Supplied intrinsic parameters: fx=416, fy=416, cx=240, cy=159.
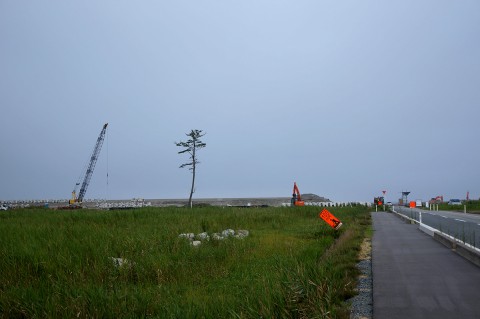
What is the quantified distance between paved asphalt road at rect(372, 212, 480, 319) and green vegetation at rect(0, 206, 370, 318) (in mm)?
654

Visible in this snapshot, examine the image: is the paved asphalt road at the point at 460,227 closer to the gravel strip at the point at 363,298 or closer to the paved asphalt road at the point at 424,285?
the paved asphalt road at the point at 424,285

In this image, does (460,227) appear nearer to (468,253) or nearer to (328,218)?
(328,218)

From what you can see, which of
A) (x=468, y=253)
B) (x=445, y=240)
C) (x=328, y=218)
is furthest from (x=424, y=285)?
(x=328, y=218)

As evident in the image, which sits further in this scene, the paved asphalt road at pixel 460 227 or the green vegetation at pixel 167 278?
the paved asphalt road at pixel 460 227

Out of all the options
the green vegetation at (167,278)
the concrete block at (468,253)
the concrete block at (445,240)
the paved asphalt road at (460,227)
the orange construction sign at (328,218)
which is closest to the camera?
the green vegetation at (167,278)

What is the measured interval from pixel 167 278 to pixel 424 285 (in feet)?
17.4

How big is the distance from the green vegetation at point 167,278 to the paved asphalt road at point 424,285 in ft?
2.14

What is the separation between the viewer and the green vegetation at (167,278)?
6.16 metres

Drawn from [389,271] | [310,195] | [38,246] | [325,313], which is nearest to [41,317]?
[325,313]

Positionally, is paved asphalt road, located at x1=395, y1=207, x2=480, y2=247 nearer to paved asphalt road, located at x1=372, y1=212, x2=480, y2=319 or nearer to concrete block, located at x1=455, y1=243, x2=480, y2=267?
concrete block, located at x1=455, y1=243, x2=480, y2=267

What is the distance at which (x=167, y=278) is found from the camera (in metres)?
9.31

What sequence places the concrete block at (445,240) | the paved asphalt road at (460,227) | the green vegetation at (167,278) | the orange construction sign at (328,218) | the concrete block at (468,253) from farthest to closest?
the orange construction sign at (328,218) < the paved asphalt road at (460,227) < the concrete block at (445,240) < the concrete block at (468,253) < the green vegetation at (167,278)

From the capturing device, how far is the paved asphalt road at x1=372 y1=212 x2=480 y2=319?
20.2 feet

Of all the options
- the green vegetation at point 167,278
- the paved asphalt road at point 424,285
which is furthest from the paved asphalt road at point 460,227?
the green vegetation at point 167,278
